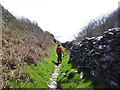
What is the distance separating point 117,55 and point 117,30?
55.8 inches

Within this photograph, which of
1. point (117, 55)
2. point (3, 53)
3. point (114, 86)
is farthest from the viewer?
point (3, 53)

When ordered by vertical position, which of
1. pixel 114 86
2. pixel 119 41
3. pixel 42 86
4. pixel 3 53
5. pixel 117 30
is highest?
pixel 117 30

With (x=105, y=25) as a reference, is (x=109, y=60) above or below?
below

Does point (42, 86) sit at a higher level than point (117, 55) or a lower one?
lower

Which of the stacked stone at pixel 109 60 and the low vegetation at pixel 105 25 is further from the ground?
the low vegetation at pixel 105 25

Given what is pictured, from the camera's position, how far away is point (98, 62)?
305 inches

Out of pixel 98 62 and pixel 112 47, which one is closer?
pixel 112 47

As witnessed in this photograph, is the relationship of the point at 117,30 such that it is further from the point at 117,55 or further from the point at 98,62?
the point at 98,62

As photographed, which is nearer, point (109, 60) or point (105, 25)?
point (109, 60)

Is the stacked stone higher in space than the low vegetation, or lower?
lower

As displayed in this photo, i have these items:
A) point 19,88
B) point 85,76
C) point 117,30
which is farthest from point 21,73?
point 117,30

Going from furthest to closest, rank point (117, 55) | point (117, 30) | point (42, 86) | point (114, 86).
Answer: point (42, 86) → point (117, 30) → point (117, 55) → point (114, 86)

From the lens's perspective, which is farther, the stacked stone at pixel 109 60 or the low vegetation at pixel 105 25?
the low vegetation at pixel 105 25

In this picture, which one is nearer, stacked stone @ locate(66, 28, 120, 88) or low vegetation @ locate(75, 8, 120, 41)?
stacked stone @ locate(66, 28, 120, 88)
